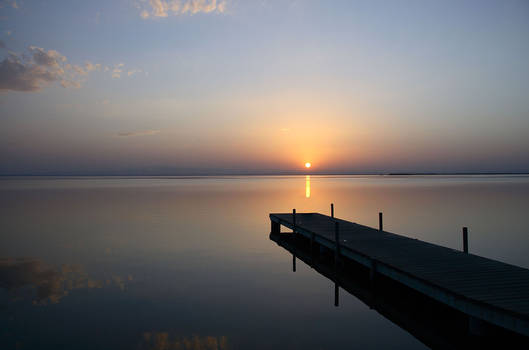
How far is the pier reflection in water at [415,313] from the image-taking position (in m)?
7.52

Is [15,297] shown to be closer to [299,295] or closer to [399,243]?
[299,295]

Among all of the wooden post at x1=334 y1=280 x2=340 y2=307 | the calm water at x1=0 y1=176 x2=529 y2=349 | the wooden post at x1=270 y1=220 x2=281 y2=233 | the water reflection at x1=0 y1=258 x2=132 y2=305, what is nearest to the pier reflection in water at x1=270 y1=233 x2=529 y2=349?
the wooden post at x1=334 y1=280 x2=340 y2=307

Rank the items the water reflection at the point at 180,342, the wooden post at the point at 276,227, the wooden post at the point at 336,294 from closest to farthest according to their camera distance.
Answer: the water reflection at the point at 180,342, the wooden post at the point at 336,294, the wooden post at the point at 276,227

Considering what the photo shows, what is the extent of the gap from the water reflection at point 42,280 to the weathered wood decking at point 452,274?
842cm

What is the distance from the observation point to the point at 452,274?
371 inches

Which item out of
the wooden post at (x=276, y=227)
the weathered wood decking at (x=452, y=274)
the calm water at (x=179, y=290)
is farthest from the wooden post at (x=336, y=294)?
the wooden post at (x=276, y=227)

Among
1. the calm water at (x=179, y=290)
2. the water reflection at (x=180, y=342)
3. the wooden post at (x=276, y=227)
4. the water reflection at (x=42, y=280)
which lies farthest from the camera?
the wooden post at (x=276, y=227)

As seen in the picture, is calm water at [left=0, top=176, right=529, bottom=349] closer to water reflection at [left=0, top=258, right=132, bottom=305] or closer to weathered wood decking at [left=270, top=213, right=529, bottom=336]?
water reflection at [left=0, top=258, right=132, bottom=305]

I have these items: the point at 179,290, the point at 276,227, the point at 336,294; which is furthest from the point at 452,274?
the point at 276,227

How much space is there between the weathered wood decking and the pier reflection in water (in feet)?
2.00

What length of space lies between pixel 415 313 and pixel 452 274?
1336 mm

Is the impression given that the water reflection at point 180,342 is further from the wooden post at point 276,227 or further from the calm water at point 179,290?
the wooden post at point 276,227

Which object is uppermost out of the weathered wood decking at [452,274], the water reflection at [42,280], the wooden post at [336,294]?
the weathered wood decking at [452,274]

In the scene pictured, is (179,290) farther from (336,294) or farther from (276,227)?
(276,227)
